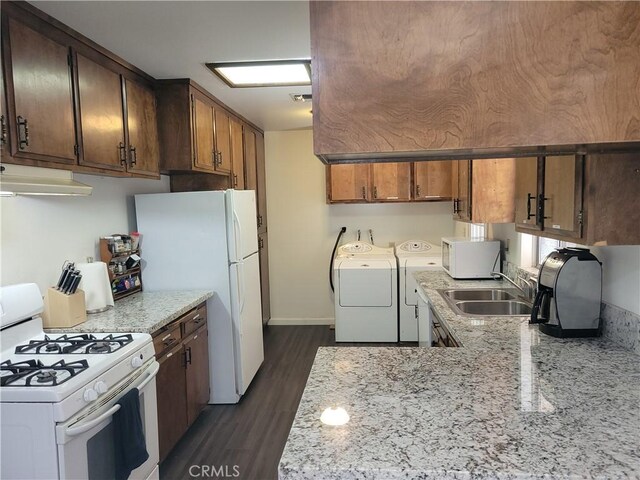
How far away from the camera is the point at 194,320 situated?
2.86m

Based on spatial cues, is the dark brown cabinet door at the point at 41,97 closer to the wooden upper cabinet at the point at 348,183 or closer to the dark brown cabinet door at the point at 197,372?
the dark brown cabinet door at the point at 197,372

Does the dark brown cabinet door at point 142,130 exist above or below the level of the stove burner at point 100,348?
above

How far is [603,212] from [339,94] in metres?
1.07

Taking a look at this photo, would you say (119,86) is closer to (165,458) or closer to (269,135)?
(165,458)

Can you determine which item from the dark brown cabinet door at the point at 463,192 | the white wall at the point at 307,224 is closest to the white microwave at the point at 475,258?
the dark brown cabinet door at the point at 463,192

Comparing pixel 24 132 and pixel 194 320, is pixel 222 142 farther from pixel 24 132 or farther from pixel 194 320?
pixel 24 132

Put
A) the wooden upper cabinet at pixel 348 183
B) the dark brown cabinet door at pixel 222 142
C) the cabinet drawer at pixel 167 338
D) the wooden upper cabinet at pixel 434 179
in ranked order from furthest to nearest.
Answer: the wooden upper cabinet at pixel 348 183, the wooden upper cabinet at pixel 434 179, the dark brown cabinet door at pixel 222 142, the cabinet drawer at pixel 167 338

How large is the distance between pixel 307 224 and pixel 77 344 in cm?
342

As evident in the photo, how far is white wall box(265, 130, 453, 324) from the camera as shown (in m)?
5.03

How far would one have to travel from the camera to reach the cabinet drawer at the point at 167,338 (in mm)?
2340

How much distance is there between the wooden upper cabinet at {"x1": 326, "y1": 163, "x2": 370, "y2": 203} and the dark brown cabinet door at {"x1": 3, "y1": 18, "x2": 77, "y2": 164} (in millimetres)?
2982

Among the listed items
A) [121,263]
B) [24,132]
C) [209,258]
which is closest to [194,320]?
[209,258]

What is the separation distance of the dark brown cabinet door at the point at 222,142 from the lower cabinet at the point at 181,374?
1.25 metres

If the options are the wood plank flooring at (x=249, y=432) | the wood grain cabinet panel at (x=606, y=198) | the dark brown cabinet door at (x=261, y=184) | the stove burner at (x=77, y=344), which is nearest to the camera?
the wood grain cabinet panel at (x=606, y=198)
